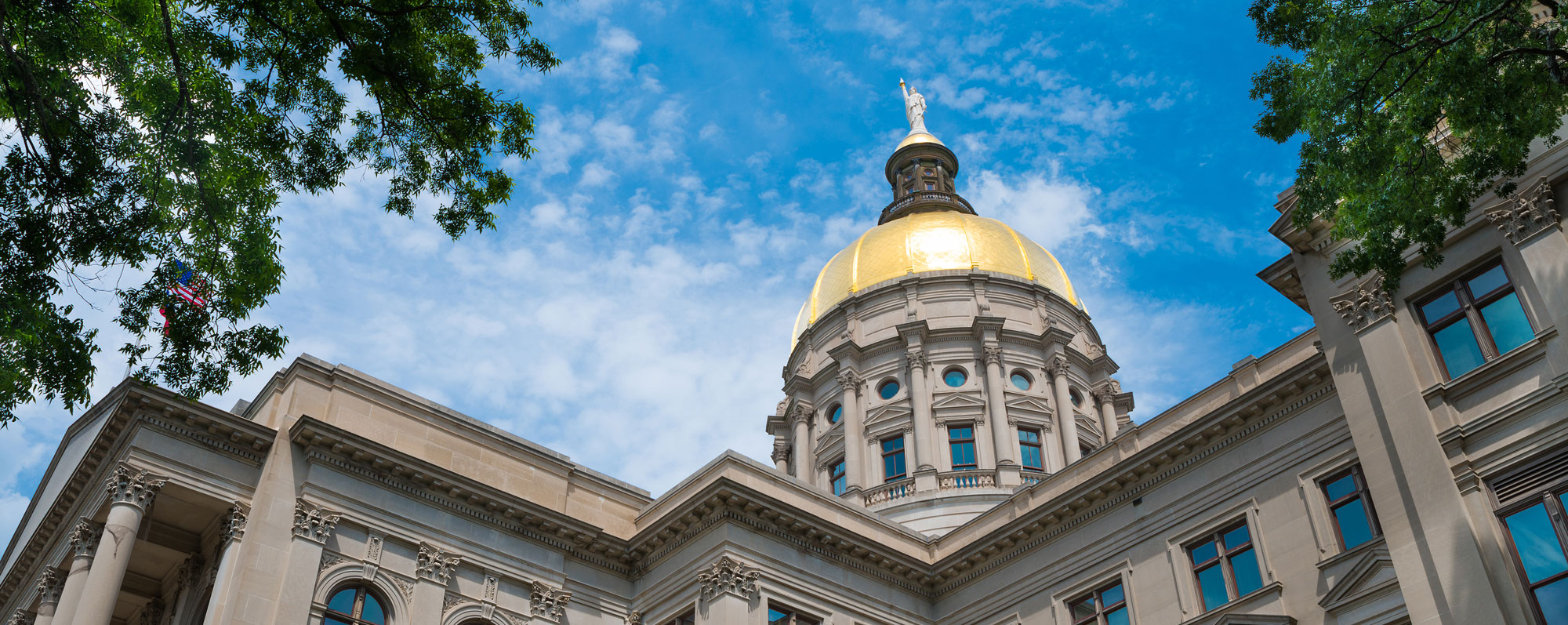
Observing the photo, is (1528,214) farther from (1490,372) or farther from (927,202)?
(927,202)

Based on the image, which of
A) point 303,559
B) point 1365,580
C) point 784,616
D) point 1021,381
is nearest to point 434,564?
point 303,559

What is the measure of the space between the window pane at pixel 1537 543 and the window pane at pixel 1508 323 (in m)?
3.04

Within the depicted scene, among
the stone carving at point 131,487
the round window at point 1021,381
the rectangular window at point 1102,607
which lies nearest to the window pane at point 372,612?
the stone carving at point 131,487

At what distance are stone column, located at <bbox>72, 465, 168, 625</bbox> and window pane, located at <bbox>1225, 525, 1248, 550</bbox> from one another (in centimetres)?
2343

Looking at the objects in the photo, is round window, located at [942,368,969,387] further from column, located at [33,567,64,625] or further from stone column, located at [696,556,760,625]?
column, located at [33,567,64,625]

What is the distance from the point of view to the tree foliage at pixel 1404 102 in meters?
15.0

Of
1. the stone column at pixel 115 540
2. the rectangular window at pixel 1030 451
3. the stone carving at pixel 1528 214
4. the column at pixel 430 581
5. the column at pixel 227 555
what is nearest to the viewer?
the stone carving at pixel 1528 214

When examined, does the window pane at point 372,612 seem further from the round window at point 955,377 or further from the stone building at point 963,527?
the round window at point 955,377

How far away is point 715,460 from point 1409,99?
65.7 ft

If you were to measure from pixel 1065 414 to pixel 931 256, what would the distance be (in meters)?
10.8

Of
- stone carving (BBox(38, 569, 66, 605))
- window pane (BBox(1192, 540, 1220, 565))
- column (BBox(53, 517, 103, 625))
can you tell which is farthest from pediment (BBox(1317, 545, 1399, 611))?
stone carving (BBox(38, 569, 66, 605))

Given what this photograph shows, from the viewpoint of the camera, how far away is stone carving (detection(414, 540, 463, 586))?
2766cm

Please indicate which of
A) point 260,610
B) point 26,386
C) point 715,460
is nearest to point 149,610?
point 260,610

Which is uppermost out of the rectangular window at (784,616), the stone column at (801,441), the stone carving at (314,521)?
the stone column at (801,441)
